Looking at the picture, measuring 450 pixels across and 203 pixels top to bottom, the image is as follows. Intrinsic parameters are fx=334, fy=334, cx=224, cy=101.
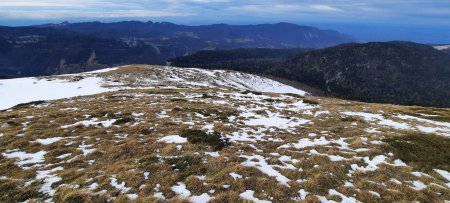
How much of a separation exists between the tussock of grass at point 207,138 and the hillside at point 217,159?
2.9 inches

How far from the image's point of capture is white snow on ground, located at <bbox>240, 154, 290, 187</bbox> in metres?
16.1

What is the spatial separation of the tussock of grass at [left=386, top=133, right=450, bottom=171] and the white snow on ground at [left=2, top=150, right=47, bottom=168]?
69.2 ft

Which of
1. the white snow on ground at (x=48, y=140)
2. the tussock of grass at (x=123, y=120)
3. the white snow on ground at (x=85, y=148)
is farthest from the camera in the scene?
the tussock of grass at (x=123, y=120)

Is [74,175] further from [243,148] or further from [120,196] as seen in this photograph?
[243,148]

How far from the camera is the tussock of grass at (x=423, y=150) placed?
19.3m

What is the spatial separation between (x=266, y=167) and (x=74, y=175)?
961 cm

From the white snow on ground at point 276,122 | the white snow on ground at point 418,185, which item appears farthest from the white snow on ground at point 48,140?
the white snow on ground at point 418,185

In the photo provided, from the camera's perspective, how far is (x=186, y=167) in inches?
678

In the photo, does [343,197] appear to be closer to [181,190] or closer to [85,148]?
[181,190]

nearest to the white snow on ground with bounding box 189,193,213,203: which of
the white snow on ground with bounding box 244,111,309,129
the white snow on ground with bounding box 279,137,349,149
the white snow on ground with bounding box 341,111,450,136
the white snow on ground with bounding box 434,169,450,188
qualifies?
the white snow on ground with bounding box 279,137,349,149

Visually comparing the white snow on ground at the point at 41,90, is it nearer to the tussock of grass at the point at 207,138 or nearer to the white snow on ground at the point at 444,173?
the tussock of grass at the point at 207,138

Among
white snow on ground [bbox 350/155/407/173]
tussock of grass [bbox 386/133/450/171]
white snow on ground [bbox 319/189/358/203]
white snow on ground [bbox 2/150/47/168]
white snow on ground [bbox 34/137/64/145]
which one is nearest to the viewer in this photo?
white snow on ground [bbox 319/189/358/203]

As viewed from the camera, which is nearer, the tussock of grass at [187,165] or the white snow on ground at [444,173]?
the tussock of grass at [187,165]

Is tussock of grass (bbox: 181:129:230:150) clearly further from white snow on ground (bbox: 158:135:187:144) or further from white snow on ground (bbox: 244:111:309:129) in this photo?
white snow on ground (bbox: 244:111:309:129)
